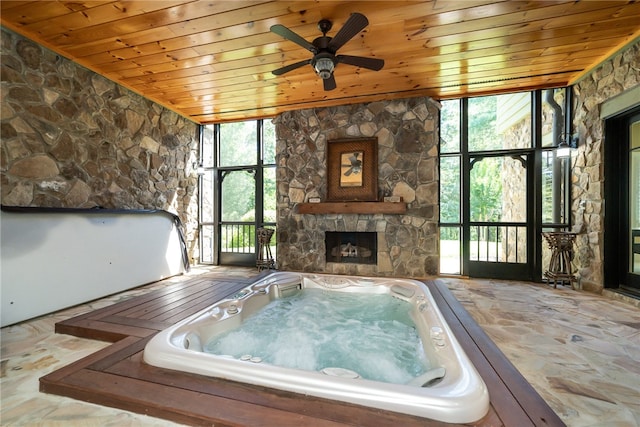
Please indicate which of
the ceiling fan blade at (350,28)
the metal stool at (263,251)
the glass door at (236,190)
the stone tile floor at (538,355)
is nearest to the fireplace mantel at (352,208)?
the metal stool at (263,251)

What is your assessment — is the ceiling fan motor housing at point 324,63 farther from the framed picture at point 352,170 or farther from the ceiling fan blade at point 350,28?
the framed picture at point 352,170

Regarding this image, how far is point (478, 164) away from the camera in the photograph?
3609mm

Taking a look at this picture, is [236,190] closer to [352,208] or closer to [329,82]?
[352,208]

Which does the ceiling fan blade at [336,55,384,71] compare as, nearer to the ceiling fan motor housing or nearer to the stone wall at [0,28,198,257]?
the ceiling fan motor housing

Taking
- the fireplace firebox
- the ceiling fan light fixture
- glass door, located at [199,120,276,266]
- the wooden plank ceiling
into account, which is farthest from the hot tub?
glass door, located at [199,120,276,266]

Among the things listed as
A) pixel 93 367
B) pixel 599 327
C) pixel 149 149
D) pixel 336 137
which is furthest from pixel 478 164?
pixel 149 149

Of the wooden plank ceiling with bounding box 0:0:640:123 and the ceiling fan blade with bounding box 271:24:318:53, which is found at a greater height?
the wooden plank ceiling with bounding box 0:0:640:123

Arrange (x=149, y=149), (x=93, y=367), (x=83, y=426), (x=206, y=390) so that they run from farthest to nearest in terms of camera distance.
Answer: (x=149, y=149)
(x=93, y=367)
(x=206, y=390)
(x=83, y=426)

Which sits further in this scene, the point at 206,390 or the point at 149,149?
the point at 149,149

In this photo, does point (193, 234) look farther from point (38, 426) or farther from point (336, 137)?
point (38, 426)

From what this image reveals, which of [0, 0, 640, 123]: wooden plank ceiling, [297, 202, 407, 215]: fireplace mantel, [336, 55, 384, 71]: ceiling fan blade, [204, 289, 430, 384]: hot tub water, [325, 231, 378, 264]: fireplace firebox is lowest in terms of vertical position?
[204, 289, 430, 384]: hot tub water

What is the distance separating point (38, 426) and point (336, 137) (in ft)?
12.0

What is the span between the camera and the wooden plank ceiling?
1990 mm

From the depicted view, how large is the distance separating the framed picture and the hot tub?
1962 mm
